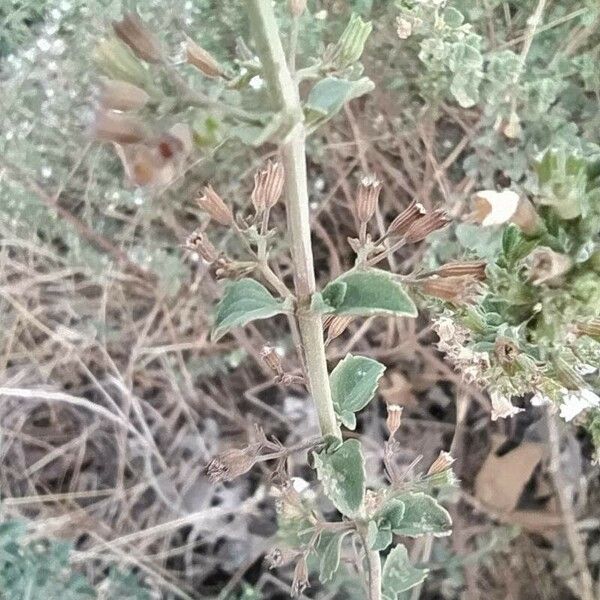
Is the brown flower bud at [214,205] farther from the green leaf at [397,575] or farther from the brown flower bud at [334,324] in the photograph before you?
the green leaf at [397,575]

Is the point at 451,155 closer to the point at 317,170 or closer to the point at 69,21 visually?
the point at 317,170

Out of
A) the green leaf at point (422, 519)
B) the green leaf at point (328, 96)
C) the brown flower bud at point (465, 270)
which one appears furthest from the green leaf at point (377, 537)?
the green leaf at point (328, 96)

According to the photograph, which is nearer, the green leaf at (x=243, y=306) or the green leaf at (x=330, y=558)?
the green leaf at (x=243, y=306)

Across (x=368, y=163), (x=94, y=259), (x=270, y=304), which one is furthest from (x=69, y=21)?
(x=270, y=304)

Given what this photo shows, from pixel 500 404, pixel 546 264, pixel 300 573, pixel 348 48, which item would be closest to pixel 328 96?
pixel 348 48

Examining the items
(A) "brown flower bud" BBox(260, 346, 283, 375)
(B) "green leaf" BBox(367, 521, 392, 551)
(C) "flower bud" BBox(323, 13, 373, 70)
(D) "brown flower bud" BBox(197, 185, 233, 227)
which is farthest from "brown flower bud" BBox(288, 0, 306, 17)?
(B) "green leaf" BBox(367, 521, 392, 551)

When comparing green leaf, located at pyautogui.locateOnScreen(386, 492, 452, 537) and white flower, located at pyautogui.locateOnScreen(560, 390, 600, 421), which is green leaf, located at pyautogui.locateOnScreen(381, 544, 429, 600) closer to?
green leaf, located at pyautogui.locateOnScreen(386, 492, 452, 537)

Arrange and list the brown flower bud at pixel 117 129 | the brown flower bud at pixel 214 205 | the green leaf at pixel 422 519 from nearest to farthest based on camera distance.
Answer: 1. the brown flower bud at pixel 117 129
2. the brown flower bud at pixel 214 205
3. the green leaf at pixel 422 519
